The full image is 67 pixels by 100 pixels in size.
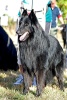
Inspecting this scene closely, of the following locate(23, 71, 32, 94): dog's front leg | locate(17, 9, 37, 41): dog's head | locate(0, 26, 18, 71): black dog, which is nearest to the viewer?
locate(17, 9, 37, 41): dog's head

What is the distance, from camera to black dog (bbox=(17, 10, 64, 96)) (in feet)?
21.7

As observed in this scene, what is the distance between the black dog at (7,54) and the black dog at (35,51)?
2.84m

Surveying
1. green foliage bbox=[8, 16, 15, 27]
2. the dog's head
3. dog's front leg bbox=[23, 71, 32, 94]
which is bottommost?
green foliage bbox=[8, 16, 15, 27]

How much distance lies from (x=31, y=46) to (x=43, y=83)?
2.73 feet

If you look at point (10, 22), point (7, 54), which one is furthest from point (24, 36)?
point (10, 22)

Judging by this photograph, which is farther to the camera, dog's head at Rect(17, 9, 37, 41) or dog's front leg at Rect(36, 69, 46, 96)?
dog's front leg at Rect(36, 69, 46, 96)

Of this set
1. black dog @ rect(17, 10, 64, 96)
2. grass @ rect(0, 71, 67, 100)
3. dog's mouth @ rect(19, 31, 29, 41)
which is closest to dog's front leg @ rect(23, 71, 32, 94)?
black dog @ rect(17, 10, 64, 96)

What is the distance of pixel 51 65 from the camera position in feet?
24.0

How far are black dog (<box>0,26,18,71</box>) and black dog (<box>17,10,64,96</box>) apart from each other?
284cm

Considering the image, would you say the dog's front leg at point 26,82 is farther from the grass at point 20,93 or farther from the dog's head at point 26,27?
the dog's head at point 26,27

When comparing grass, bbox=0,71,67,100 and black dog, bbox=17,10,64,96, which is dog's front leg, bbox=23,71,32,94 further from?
grass, bbox=0,71,67,100

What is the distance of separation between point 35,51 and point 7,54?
346 cm

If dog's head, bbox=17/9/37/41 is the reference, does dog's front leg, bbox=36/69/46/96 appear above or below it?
below

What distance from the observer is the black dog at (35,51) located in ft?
21.7
